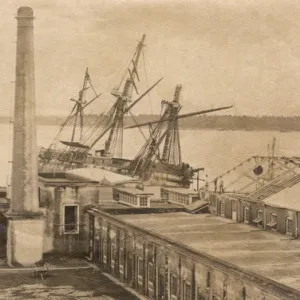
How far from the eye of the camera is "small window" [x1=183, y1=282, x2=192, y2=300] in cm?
2165

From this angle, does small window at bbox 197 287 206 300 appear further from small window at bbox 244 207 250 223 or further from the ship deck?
small window at bbox 244 207 250 223

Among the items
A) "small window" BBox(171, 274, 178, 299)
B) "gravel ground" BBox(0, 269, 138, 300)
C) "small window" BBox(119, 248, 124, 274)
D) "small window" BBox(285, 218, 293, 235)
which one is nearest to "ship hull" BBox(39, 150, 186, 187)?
"small window" BBox(119, 248, 124, 274)

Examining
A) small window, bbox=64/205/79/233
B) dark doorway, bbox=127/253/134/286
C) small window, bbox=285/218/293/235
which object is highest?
small window, bbox=285/218/293/235

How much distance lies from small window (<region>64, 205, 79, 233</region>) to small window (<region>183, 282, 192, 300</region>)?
42.8 ft

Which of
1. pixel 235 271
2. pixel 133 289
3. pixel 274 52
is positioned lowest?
pixel 133 289

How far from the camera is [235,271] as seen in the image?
1809cm

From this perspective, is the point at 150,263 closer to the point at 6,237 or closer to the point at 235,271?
the point at 235,271

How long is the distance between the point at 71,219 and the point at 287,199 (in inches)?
488

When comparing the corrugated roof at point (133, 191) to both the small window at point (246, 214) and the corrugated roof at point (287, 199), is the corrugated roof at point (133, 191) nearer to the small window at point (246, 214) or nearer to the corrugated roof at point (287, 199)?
the small window at point (246, 214)

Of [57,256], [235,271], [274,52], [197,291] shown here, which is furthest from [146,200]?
[235,271]

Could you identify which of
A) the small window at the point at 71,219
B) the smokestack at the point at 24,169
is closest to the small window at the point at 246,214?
the small window at the point at 71,219

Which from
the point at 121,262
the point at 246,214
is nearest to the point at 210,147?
the point at 246,214

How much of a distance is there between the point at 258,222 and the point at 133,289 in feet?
20.7

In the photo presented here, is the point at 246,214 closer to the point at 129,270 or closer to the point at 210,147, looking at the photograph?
the point at 129,270
